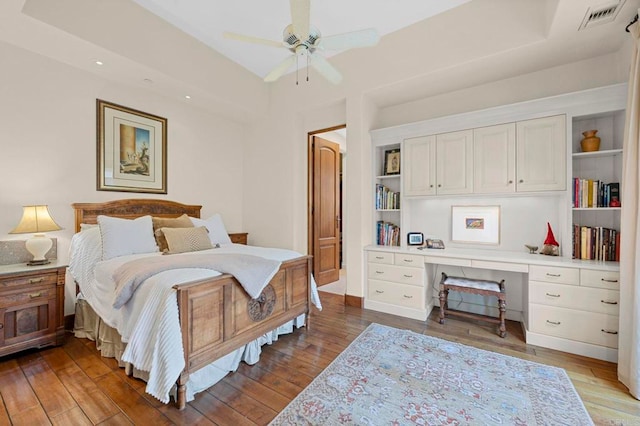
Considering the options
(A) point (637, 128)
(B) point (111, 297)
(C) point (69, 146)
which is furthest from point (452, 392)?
(C) point (69, 146)

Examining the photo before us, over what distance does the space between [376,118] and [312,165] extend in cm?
122

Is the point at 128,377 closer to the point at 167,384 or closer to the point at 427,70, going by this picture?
the point at 167,384

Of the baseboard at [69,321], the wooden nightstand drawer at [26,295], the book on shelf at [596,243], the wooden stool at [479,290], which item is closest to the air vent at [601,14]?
the book on shelf at [596,243]

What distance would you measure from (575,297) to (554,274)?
23 centimetres

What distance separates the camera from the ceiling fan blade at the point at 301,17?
6.06 ft

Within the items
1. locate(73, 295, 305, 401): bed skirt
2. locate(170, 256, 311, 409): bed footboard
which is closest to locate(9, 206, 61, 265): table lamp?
locate(73, 295, 305, 401): bed skirt

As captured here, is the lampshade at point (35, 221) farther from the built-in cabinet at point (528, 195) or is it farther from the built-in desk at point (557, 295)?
the built-in desk at point (557, 295)

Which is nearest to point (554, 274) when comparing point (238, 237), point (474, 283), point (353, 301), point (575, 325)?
point (575, 325)

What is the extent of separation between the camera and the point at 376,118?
3904 millimetres

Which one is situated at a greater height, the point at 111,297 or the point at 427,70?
the point at 427,70

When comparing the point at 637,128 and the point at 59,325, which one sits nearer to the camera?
the point at 637,128

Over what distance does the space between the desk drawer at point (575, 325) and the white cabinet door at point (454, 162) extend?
1359 millimetres

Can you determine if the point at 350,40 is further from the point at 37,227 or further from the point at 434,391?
the point at 37,227

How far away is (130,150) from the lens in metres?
3.41
